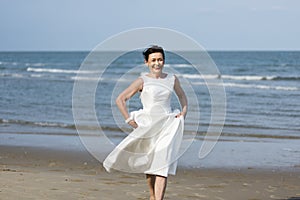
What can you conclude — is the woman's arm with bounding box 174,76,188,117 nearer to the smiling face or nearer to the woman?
the woman

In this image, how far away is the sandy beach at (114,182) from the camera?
7.29m

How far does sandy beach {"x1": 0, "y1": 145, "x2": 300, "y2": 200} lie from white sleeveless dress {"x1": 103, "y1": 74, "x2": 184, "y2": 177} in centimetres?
131

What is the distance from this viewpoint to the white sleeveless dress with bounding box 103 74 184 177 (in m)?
5.95

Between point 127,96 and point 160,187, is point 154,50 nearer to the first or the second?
point 127,96

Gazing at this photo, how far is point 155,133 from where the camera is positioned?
5996 millimetres

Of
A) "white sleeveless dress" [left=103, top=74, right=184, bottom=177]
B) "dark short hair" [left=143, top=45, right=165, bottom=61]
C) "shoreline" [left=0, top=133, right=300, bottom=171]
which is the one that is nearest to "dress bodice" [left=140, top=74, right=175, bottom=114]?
"white sleeveless dress" [left=103, top=74, right=184, bottom=177]

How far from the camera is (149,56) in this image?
6.01 meters

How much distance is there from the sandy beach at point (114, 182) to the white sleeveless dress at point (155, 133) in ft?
4.29

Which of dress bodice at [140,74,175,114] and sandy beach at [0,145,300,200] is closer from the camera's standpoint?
dress bodice at [140,74,175,114]

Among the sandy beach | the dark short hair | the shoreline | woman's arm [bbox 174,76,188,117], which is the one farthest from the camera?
the shoreline

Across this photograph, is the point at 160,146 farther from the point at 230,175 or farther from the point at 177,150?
the point at 230,175

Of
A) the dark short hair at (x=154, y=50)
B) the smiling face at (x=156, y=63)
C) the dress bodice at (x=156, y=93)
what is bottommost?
the dress bodice at (x=156, y=93)

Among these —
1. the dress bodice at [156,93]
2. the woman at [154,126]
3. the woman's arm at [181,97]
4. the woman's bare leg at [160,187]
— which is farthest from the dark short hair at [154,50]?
the woman's bare leg at [160,187]

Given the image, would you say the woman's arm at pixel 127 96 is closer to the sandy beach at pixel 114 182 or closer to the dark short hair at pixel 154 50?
the dark short hair at pixel 154 50
